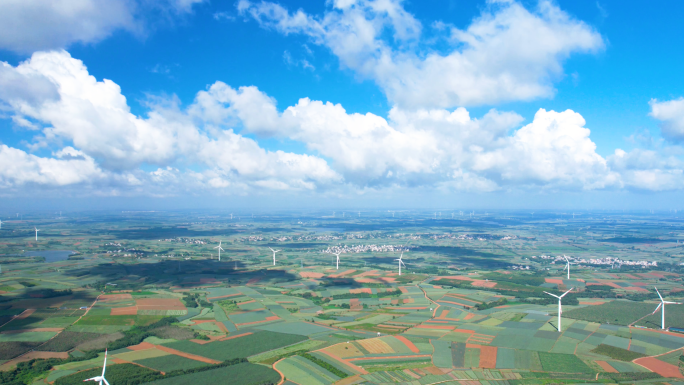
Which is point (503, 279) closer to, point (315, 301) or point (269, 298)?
point (315, 301)

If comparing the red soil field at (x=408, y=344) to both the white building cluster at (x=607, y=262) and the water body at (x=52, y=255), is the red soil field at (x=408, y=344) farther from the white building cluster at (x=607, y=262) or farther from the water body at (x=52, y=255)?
the water body at (x=52, y=255)

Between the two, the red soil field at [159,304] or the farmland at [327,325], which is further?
the red soil field at [159,304]

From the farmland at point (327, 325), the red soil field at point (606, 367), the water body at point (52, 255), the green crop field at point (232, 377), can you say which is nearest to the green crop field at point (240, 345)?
the farmland at point (327, 325)

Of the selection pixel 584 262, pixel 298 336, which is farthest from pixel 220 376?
pixel 584 262

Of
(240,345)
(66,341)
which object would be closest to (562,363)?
(240,345)

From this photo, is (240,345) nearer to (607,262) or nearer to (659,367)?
(659,367)

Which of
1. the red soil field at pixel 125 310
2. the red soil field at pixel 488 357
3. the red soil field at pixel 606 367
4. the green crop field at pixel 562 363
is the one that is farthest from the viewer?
the red soil field at pixel 125 310

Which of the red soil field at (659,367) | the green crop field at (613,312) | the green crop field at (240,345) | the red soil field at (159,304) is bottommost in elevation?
the red soil field at (159,304)
